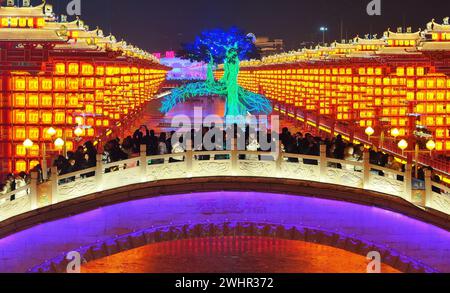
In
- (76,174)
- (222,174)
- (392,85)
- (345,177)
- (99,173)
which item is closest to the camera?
(76,174)

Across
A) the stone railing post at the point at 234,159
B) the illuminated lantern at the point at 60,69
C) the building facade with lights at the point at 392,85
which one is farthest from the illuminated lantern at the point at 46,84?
the stone railing post at the point at 234,159

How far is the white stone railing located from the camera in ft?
44.6

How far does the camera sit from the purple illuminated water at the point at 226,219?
40.2 feet

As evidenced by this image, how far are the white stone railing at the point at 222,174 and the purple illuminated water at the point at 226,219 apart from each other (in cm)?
56

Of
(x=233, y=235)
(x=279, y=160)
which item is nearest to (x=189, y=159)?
(x=279, y=160)

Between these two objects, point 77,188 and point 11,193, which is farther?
point 77,188

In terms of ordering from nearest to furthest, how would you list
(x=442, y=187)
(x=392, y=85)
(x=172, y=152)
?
(x=442, y=187) → (x=172, y=152) → (x=392, y=85)

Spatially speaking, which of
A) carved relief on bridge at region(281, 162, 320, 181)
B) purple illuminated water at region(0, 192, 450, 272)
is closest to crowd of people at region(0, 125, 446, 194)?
carved relief on bridge at region(281, 162, 320, 181)

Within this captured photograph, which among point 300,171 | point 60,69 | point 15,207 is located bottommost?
point 15,207

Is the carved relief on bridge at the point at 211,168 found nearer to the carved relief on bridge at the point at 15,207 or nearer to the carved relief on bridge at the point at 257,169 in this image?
the carved relief on bridge at the point at 257,169

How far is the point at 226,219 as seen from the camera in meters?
13.6

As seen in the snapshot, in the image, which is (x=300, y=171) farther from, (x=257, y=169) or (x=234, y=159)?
(x=234, y=159)

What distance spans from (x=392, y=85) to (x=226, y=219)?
75.5 feet
